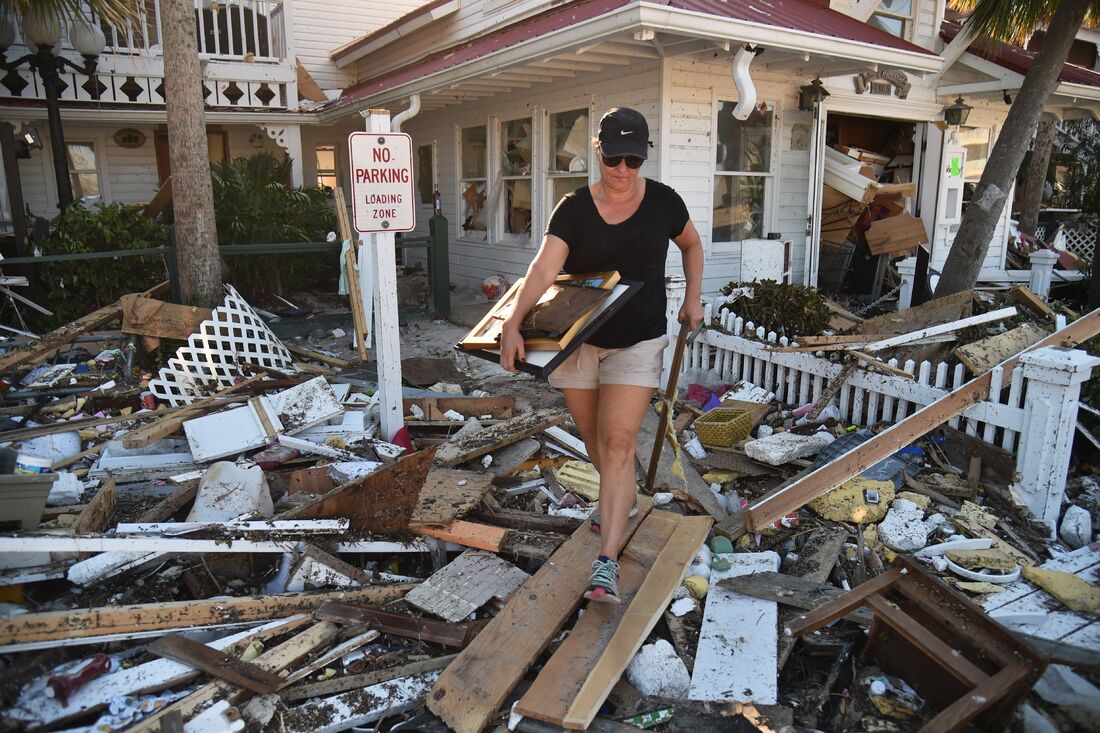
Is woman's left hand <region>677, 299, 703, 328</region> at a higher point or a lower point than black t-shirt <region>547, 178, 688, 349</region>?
lower

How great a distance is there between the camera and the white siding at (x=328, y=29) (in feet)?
50.5

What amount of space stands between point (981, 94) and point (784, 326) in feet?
22.6

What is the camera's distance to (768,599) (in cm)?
310

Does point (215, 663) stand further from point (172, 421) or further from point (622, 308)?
point (172, 421)

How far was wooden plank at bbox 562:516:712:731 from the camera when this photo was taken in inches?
95.5

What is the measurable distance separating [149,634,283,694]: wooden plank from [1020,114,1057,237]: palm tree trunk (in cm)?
1439

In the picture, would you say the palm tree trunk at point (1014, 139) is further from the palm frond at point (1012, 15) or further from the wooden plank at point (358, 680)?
the wooden plank at point (358, 680)

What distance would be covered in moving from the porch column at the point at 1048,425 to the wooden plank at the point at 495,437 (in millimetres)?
2714

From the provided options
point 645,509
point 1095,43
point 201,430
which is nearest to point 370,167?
point 201,430

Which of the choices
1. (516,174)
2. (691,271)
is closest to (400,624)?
(691,271)

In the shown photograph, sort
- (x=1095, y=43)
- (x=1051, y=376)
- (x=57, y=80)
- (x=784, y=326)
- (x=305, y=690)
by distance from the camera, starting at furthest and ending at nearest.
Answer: (x=1095, y=43) → (x=57, y=80) → (x=784, y=326) → (x=1051, y=376) → (x=305, y=690)

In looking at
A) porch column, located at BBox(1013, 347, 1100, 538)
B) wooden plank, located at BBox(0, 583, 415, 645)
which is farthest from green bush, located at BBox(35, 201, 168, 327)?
porch column, located at BBox(1013, 347, 1100, 538)

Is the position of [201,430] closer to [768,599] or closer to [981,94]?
[768,599]

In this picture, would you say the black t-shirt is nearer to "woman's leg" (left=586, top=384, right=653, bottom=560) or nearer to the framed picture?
the framed picture
